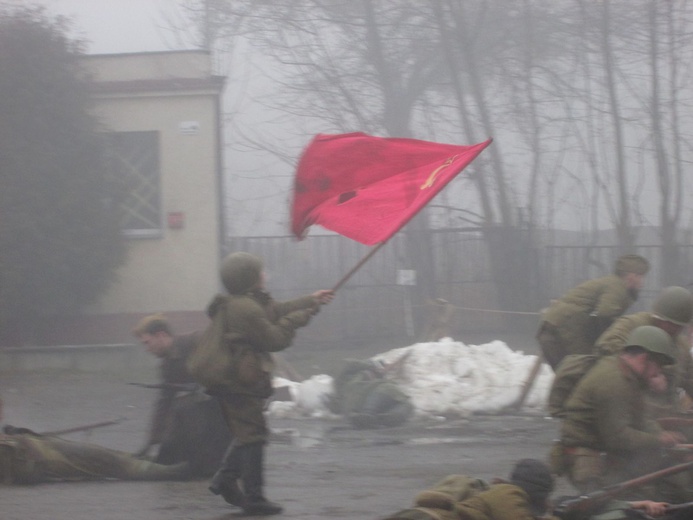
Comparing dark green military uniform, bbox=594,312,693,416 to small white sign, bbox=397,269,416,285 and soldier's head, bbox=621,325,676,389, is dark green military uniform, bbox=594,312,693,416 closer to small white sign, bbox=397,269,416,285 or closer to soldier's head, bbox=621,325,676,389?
soldier's head, bbox=621,325,676,389

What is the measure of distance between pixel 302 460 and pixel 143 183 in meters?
9.38

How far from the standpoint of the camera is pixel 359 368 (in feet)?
36.8

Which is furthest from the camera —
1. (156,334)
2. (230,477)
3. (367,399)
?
(367,399)

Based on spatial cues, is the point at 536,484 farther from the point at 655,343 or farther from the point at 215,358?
the point at 215,358

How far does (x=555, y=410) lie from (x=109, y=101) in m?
12.9

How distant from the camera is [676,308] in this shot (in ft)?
18.2

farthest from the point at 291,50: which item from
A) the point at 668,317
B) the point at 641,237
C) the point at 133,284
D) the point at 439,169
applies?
the point at 668,317

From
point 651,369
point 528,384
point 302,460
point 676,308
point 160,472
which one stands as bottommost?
point 302,460

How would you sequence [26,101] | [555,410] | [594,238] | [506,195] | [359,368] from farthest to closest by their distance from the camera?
[594,238] → [506,195] → [26,101] → [359,368] → [555,410]

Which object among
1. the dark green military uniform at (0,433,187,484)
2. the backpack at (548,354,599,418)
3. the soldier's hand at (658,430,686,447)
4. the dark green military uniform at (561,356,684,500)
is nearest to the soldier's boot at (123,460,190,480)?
the dark green military uniform at (0,433,187,484)

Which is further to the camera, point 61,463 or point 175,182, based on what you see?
point 175,182

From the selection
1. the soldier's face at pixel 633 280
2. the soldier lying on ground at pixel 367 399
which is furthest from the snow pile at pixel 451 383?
the soldier's face at pixel 633 280

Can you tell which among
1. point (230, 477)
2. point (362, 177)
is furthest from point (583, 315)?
point (230, 477)

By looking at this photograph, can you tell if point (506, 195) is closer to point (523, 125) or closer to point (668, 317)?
point (523, 125)
